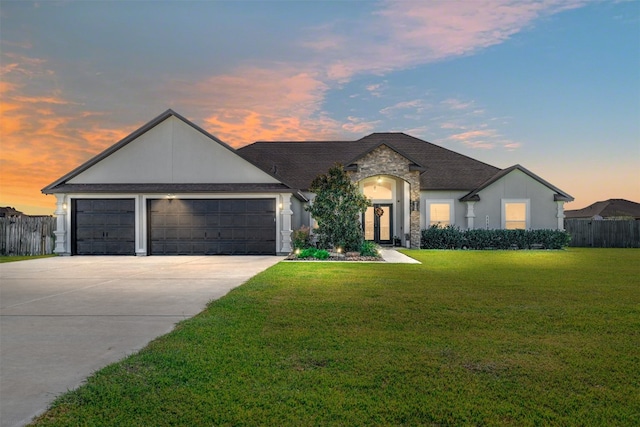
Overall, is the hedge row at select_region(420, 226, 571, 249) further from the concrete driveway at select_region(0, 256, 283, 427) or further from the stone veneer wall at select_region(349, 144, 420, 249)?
the concrete driveway at select_region(0, 256, 283, 427)

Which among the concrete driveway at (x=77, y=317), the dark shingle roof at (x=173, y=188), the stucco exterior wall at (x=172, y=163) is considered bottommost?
the concrete driveway at (x=77, y=317)

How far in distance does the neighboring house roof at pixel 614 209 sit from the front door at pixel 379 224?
3086cm

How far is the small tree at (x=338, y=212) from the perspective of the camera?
18219 millimetres

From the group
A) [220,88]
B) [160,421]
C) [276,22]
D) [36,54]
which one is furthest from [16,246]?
[160,421]

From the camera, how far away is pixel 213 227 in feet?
65.0

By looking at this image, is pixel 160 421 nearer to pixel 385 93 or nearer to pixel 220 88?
pixel 220 88

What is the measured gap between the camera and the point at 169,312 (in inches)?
281

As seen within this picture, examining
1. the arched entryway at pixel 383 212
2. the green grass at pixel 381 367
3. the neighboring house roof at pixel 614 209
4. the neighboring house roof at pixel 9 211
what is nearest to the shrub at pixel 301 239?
the arched entryway at pixel 383 212

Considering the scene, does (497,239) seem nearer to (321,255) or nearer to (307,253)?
(321,255)

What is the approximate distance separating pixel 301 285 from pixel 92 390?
6.36 meters

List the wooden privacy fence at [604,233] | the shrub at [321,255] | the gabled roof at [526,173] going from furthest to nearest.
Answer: the wooden privacy fence at [604,233]
the gabled roof at [526,173]
the shrub at [321,255]

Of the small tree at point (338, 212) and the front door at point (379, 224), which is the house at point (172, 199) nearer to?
the small tree at point (338, 212)

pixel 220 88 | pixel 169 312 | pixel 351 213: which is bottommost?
pixel 169 312

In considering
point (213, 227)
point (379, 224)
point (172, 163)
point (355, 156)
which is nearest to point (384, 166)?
point (355, 156)
